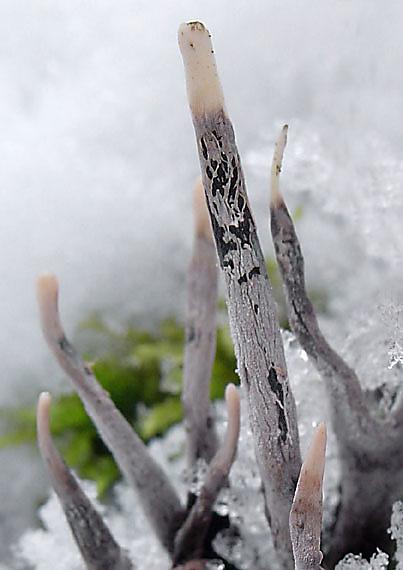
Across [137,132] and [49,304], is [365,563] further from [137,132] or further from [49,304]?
[137,132]

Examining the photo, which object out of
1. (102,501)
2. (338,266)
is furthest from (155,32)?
(102,501)

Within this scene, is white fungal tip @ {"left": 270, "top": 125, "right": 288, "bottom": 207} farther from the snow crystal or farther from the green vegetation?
the green vegetation

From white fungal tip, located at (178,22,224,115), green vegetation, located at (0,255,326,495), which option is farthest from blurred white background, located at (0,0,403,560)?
white fungal tip, located at (178,22,224,115)

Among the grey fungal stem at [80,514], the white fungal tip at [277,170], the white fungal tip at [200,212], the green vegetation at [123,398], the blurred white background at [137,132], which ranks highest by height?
the blurred white background at [137,132]

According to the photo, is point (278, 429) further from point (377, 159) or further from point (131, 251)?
point (131, 251)

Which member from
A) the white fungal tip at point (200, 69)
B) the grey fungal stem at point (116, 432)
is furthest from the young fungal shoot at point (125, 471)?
the white fungal tip at point (200, 69)

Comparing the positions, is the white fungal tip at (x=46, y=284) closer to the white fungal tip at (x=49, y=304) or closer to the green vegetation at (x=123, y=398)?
the white fungal tip at (x=49, y=304)

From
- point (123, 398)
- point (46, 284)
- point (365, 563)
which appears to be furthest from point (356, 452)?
point (123, 398)
